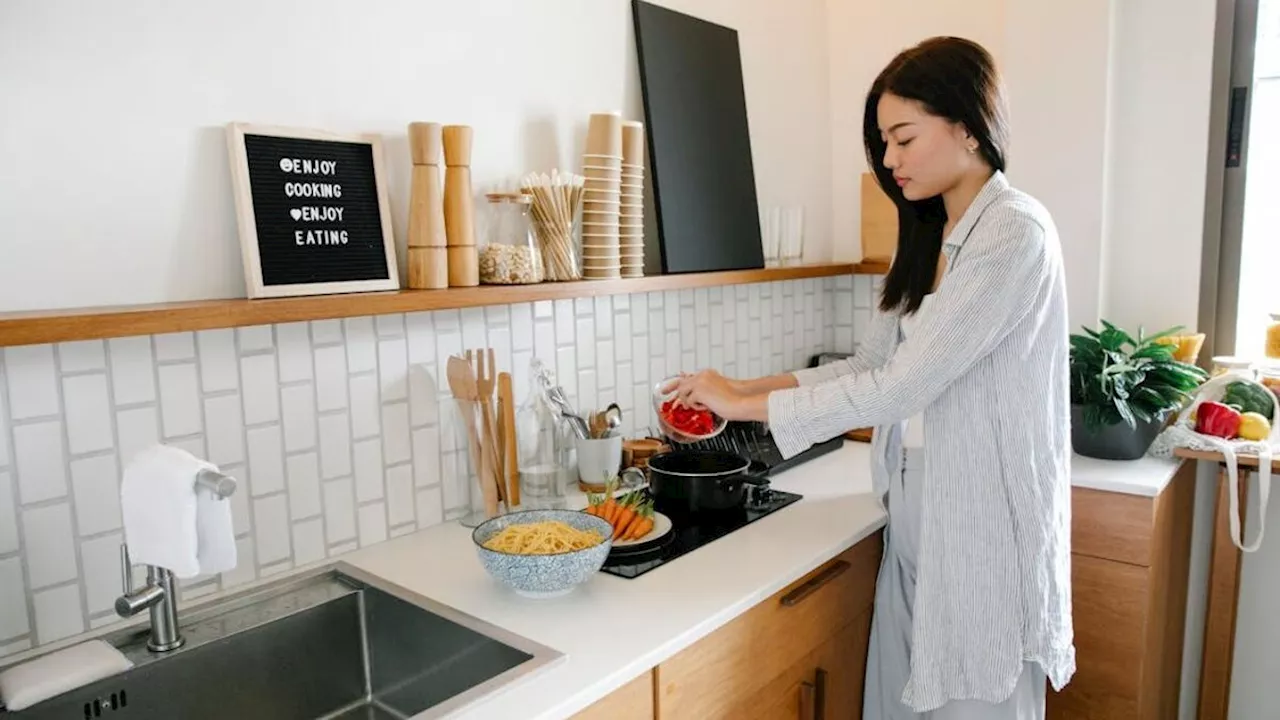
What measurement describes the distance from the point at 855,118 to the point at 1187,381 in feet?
4.16

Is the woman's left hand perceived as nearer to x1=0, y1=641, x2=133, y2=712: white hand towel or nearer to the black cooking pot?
the black cooking pot

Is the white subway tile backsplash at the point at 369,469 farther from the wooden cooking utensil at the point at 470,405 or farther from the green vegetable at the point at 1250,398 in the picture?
the green vegetable at the point at 1250,398

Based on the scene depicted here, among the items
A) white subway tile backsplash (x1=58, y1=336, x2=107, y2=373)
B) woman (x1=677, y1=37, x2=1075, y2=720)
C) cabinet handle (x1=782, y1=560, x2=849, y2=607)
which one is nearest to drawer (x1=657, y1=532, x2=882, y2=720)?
cabinet handle (x1=782, y1=560, x2=849, y2=607)

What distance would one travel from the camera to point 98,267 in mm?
1333

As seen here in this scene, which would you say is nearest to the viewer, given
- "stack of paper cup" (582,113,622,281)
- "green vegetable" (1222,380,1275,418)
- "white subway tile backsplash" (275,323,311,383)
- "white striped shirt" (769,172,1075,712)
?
"white striped shirt" (769,172,1075,712)

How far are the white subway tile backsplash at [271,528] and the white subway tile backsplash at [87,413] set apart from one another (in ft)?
0.86

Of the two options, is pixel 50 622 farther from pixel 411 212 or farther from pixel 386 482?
pixel 411 212

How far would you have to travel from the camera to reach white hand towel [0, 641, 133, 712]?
45.1 inches

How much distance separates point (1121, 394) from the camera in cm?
217

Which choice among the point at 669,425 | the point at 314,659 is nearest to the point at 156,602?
the point at 314,659

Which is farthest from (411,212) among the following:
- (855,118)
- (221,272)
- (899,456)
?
(855,118)

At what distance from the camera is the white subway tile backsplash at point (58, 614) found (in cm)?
130

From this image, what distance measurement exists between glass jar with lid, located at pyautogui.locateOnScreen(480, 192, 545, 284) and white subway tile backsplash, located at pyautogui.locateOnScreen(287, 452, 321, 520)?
46 cm

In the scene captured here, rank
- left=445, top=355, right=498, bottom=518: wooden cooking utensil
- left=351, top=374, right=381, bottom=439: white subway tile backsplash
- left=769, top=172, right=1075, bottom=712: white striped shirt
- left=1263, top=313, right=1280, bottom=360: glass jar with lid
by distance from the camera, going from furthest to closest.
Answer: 1. left=1263, top=313, right=1280, bottom=360: glass jar with lid
2. left=445, top=355, right=498, bottom=518: wooden cooking utensil
3. left=351, top=374, right=381, bottom=439: white subway tile backsplash
4. left=769, top=172, right=1075, bottom=712: white striped shirt
